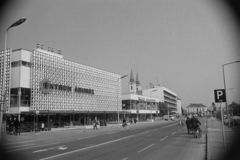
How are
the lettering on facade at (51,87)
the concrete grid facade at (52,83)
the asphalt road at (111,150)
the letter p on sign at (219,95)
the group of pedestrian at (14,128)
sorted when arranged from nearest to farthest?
the asphalt road at (111,150) < the letter p on sign at (219,95) < the group of pedestrian at (14,128) < the concrete grid facade at (52,83) < the lettering on facade at (51,87)

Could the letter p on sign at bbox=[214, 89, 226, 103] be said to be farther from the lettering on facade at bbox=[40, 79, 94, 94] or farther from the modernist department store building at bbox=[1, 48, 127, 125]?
the lettering on facade at bbox=[40, 79, 94, 94]

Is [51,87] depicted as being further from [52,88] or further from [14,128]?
[14,128]

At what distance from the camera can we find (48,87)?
42.0 meters

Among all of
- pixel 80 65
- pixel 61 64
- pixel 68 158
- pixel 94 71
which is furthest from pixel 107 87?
pixel 68 158

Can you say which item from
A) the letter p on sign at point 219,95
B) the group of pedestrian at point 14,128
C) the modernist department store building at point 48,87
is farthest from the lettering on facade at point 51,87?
the letter p on sign at point 219,95

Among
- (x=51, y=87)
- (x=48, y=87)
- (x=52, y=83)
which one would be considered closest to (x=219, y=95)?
(x=48, y=87)

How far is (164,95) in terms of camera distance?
132 m

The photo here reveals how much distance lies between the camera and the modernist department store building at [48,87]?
38.4m

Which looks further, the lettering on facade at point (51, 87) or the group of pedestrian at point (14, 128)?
the lettering on facade at point (51, 87)

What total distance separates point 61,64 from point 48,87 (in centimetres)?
675

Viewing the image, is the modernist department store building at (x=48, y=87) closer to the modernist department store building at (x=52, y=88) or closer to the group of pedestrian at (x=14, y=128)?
the modernist department store building at (x=52, y=88)

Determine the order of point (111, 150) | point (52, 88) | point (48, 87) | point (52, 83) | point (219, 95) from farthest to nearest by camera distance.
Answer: point (52, 83)
point (52, 88)
point (48, 87)
point (111, 150)
point (219, 95)

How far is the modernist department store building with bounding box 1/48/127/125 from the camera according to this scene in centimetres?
3844

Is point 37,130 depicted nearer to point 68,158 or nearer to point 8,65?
point 8,65
